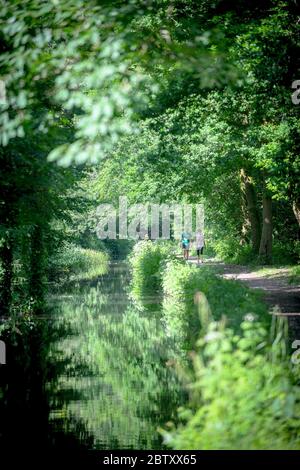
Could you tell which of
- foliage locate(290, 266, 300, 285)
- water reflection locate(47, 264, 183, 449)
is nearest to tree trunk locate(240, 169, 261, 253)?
foliage locate(290, 266, 300, 285)

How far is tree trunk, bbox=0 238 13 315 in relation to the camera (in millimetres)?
22453

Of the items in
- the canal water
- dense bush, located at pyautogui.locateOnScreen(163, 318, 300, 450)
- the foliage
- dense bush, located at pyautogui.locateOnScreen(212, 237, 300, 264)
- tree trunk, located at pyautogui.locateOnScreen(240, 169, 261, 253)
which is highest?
tree trunk, located at pyautogui.locateOnScreen(240, 169, 261, 253)

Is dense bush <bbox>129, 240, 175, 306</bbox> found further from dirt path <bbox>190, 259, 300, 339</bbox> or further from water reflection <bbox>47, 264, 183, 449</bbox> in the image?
water reflection <bbox>47, 264, 183, 449</bbox>

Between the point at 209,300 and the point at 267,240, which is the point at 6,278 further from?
the point at 267,240

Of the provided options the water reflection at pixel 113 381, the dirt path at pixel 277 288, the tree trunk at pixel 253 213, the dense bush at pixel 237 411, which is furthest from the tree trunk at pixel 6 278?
the tree trunk at pixel 253 213

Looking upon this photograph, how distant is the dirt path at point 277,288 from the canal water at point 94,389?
2536 millimetres

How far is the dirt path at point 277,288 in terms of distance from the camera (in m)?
16.3

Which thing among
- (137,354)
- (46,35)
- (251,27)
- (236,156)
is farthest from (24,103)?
(236,156)

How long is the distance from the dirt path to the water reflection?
2.48 m

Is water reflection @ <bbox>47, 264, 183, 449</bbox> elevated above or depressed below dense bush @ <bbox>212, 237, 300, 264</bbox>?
below

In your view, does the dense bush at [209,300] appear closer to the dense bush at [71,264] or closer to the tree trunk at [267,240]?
the tree trunk at [267,240]

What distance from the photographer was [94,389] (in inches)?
455

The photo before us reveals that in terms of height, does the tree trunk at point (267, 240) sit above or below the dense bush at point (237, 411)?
above

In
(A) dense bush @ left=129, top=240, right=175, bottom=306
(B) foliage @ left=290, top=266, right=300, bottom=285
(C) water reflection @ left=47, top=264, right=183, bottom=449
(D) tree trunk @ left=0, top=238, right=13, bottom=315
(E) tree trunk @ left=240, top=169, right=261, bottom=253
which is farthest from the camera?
(E) tree trunk @ left=240, top=169, right=261, bottom=253
